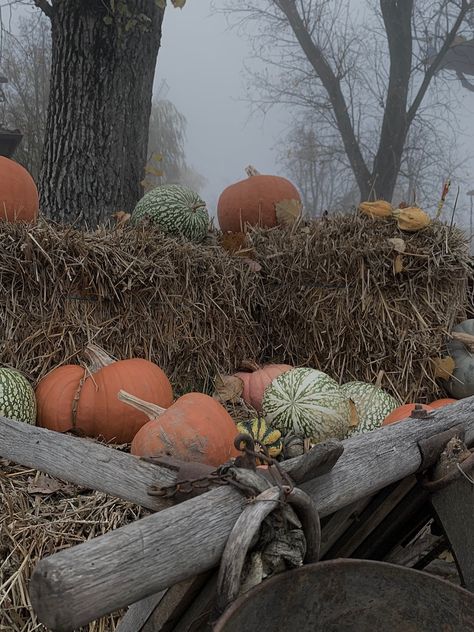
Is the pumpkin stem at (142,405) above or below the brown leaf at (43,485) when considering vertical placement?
above

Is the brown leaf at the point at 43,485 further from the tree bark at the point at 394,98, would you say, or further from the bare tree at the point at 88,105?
the tree bark at the point at 394,98

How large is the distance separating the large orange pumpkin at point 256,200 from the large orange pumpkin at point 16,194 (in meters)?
1.04

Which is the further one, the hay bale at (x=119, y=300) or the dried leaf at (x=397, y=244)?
the dried leaf at (x=397, y=244)

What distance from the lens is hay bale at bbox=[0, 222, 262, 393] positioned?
1.97 metres

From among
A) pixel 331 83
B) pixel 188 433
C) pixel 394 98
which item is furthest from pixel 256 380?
pixel 331 83

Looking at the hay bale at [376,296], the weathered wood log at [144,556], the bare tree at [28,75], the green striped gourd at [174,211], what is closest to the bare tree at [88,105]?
the green striped gourd at [174,211]

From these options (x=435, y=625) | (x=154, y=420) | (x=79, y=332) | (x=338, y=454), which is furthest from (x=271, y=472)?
(x=79, y=332)

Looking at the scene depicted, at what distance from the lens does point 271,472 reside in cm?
99

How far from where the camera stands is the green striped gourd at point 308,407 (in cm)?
192

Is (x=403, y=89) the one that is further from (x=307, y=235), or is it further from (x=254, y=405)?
(x=254, y=405)

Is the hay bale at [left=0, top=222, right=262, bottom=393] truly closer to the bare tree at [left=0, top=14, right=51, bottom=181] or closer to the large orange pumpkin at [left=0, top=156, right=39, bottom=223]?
the large orange pumpkin at [left=0, top=156, right=39, bottom=223]

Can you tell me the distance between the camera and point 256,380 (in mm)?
2342

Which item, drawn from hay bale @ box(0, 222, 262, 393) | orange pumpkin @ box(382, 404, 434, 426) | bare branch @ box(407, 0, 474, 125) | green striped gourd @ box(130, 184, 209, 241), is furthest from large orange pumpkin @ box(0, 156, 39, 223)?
bare branch @ box(407, 0, 474, 125)

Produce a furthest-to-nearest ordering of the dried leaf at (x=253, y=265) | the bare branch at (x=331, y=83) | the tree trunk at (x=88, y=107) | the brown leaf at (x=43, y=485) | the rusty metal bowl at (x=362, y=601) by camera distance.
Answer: the bare branch at (x=331, y=83) → the tree trunk at (x=88, y=107) → the dried leaf at (x=253, y=265) → the brown leaf at (x=43, y=485) → the rusty metal bowl at (x=362, y=601)
